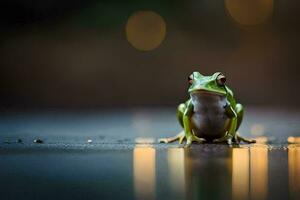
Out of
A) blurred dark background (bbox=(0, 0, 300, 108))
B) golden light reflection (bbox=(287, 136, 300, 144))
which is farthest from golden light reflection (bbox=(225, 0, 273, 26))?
golden light reflection (bbox=(287, 136, 300, 144))

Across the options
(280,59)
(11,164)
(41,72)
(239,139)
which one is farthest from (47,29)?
(11,164)

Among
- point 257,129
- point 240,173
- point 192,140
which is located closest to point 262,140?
point 192,140

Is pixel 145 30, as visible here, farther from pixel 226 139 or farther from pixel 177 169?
pixel 177 169

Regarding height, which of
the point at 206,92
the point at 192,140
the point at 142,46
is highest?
the point at 142,46

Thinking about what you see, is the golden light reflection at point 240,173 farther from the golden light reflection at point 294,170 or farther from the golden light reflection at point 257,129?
the golden light reflection at point 257,129

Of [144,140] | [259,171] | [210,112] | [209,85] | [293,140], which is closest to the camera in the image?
[259,171]

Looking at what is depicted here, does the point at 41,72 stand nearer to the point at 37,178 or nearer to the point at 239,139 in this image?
the point at 239,139
